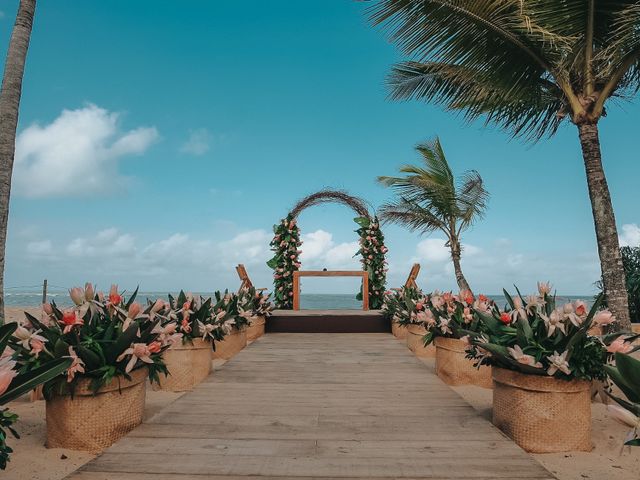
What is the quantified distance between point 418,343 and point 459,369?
183 cm

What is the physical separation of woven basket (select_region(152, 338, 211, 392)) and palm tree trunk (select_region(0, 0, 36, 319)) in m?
1.94

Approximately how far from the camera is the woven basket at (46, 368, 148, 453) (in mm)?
2551

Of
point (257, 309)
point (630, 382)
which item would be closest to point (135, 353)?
point (630, 382)

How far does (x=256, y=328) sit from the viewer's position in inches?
305

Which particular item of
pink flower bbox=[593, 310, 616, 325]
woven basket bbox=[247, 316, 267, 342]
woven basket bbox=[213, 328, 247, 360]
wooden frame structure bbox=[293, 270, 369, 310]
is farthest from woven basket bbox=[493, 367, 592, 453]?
wooden frame structure bbox=[293, 270, 369, 310]

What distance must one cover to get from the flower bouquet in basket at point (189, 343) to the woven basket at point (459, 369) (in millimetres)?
2308

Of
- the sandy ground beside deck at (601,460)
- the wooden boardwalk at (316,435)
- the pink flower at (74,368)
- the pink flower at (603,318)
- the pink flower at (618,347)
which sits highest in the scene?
the pink flower at (603,318)

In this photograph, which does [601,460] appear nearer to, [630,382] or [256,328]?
[630,382]

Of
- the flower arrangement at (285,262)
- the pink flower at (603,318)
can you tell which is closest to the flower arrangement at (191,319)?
the pink flower at (603,318)

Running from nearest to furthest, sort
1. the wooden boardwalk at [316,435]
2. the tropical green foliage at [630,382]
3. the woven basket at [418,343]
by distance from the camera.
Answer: the tropical green foliage at [630,382] → the wooden boardwalk at [316,435] → the woven basket at [418,343]

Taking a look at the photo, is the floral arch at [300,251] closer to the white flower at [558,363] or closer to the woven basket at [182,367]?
the woven basket at [182,367]

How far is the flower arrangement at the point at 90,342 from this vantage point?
2.51 metres

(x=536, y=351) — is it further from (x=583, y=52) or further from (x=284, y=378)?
(x=583, y=52)

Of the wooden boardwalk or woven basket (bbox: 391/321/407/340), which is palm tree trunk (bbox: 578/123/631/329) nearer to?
the wooden boardwalk
